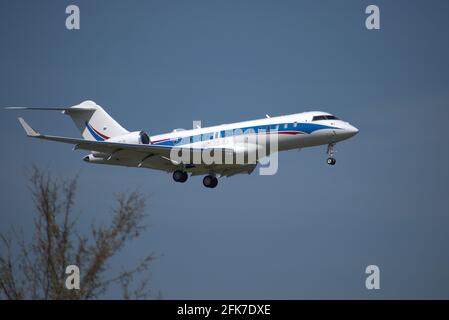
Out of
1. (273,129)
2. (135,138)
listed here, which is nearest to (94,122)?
(135,138)

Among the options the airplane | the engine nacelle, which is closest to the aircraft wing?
the airplane

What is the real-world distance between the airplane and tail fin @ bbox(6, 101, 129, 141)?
4.60 ft

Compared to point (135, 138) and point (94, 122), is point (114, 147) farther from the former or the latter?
point (94, 122)

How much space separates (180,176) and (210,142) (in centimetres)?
239

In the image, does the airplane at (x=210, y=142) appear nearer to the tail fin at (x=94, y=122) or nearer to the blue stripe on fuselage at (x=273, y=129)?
the blue stripe on fuselage at (x=273, y=129)

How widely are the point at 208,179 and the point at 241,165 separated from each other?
2262mm

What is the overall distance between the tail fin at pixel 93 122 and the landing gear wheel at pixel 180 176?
4.48m

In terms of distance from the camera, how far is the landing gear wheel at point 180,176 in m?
36.5

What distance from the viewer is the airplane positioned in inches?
1326

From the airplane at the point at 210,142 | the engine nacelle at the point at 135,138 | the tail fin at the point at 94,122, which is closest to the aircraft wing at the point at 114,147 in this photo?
the airplane at the point at 210,142

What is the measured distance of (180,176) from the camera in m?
36.5

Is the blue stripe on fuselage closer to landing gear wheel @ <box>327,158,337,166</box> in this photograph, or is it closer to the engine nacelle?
landing gear wheel @ <box>327,158,337,166</box>
